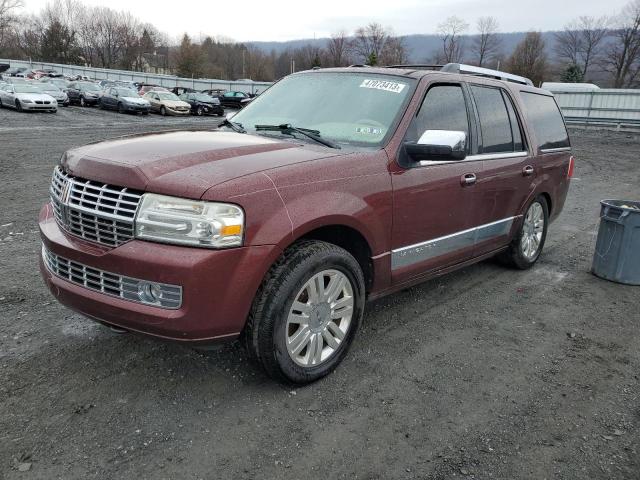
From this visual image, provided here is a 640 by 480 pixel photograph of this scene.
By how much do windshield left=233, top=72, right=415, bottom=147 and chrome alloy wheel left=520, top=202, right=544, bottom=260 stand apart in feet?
7.56

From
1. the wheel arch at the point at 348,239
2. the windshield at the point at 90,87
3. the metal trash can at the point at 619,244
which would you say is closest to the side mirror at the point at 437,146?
the wheel arch at the point at 348,239

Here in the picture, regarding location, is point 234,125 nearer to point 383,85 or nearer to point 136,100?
point 383,85

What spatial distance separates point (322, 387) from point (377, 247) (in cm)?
96

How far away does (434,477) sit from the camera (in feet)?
8.36

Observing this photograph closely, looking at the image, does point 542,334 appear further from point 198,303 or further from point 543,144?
point 198,303

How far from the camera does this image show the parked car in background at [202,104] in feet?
104

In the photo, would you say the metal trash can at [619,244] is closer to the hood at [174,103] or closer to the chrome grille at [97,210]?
the chrome grille at [97,210]

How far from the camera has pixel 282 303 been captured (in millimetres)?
2936

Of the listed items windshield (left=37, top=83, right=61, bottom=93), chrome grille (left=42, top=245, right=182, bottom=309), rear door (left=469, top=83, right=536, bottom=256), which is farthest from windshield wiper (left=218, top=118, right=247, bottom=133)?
windshield (left=37, top=83, right=61, bottom=93)

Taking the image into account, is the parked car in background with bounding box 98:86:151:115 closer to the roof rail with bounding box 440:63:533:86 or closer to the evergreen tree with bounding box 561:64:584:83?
the roof rail with bounding box 440:63:533:86

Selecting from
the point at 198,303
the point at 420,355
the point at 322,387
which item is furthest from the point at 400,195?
the point at 198,303

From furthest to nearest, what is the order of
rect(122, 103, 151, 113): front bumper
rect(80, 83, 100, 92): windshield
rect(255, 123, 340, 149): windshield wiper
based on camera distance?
rect(80, 83, 100, 92): windshield → rect(122, 103, 151, 113): front bumper → rect(255, 123, 340, 149): windshield wiper

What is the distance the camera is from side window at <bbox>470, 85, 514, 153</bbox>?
179 inches

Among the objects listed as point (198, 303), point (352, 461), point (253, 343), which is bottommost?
A: point (352, 461)
